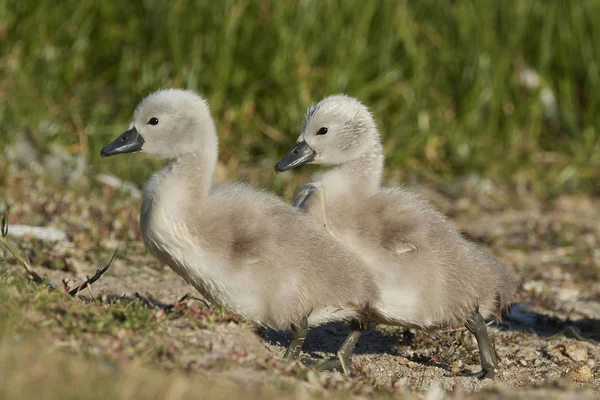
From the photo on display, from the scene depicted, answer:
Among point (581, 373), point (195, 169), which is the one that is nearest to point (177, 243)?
point (195, 169)

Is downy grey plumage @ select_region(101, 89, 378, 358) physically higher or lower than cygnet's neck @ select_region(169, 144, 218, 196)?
lower

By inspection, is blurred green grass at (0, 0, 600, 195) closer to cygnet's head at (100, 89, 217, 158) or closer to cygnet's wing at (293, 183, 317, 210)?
cygnet's wing at (293, 183, 317, 210)

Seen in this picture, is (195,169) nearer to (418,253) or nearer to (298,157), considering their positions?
(298,157)

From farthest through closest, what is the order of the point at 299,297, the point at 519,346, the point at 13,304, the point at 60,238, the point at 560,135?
the point at 560,135 → the point at 60,238 → the point at 519,346 → the point at 299,297 → the point at 13,304

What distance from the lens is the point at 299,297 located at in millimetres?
4543

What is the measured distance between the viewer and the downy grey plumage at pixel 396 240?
4816mm

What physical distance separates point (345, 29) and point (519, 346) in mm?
4789

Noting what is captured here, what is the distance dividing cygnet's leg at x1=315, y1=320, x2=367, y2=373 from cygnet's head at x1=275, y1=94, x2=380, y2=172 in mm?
907

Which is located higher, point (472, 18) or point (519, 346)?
point (472, 18)

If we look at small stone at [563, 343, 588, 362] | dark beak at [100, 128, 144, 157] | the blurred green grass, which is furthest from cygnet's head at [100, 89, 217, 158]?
the blurred green grass

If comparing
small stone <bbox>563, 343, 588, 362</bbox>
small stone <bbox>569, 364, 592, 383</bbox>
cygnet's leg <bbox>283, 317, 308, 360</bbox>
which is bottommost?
small stone <bbox>563, 343, 588, 362</bbox>

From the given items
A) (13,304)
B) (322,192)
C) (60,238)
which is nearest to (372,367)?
(322,192)

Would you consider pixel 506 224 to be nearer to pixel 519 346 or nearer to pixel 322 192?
pixel 519 346

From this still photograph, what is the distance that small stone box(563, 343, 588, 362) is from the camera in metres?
5.41
